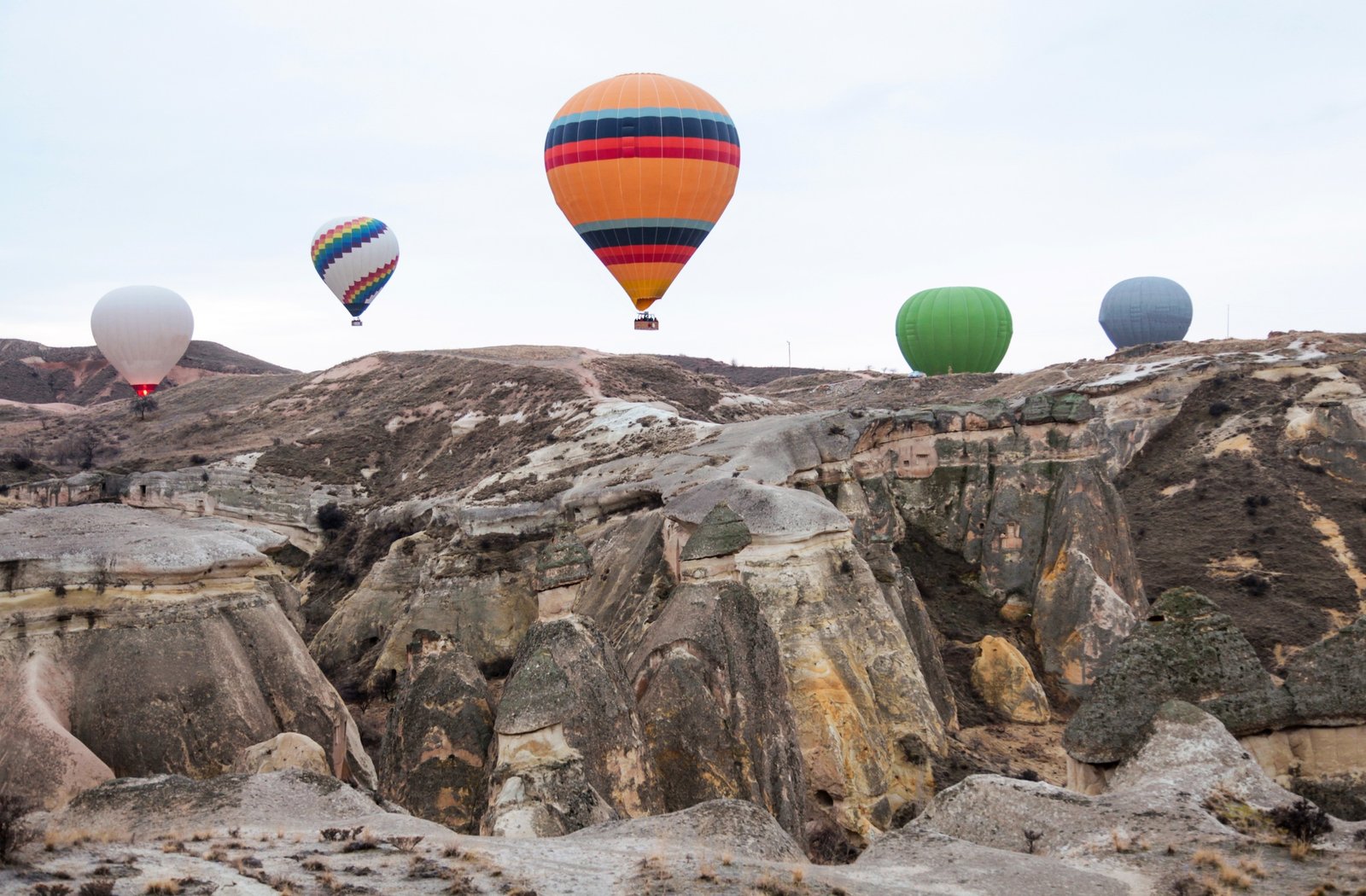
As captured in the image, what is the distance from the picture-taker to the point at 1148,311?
75812 mm

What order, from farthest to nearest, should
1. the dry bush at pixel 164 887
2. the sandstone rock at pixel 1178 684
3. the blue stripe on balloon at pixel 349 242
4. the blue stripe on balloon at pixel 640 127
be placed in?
the blue stripe on balloon at pixel 349 242
the blue stripe on balloon at pixel 640 127
the sandstone rock at pixel 1178 684
the dry bush at pixel 164 887

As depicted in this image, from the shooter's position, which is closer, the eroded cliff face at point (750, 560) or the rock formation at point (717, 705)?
the rock formation at point (717, 705)

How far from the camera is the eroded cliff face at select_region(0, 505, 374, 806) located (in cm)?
1703

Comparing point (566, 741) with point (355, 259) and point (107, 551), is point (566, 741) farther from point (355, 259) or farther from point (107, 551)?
point (355, 259)

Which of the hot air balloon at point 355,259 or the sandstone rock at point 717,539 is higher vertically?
the hot air balloon at point 355,259

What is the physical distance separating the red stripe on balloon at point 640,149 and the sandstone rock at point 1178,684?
29.7 m

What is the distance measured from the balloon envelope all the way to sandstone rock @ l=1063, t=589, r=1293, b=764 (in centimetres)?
5310

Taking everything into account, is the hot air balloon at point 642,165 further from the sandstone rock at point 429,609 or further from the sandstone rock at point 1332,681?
the sandstone rock at point 1332,681

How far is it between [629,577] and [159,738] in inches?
361

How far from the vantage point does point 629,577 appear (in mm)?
24797

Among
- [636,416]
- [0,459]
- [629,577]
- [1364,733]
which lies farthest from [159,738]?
[0,459]

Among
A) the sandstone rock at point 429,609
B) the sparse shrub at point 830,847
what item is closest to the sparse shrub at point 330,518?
the sandstone rock at point 429,609

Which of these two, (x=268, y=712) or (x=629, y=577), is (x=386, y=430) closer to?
(x=629, y=577)

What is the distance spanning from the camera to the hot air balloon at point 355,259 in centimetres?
6338
